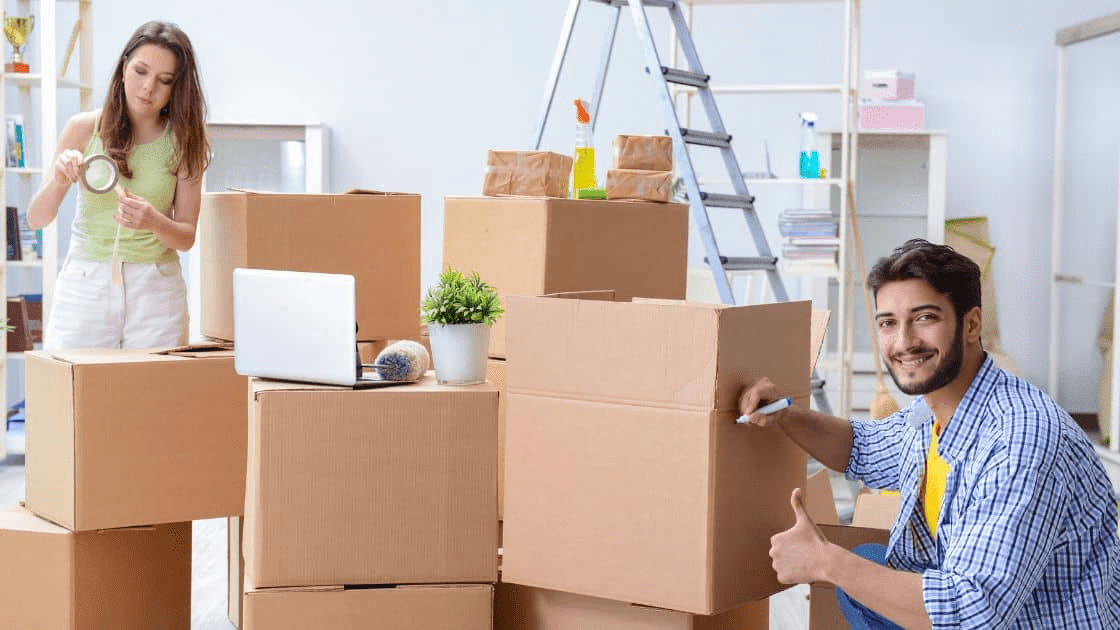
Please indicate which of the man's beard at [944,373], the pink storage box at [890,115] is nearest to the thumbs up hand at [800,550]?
the man's beard at [944,373]

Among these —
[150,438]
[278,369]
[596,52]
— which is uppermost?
[596,52]

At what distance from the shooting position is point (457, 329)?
2.00 metres

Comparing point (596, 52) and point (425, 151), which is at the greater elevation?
point (596, 52)

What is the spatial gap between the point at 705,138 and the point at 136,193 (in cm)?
160

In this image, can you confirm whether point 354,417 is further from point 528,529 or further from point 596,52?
point 596,52

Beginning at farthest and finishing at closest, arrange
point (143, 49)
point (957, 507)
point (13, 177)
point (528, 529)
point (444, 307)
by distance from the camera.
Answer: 1. point (13, 177)
2. point (143, 49)
3. point (444, 307)
4. point (528, 529)
5. point (957, 507)

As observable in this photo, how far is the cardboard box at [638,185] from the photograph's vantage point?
271 centimetres

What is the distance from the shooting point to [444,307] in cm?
201

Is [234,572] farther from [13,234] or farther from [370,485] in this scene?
[13,234]

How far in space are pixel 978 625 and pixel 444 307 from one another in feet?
3.19

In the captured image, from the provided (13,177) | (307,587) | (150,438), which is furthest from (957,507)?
(13,177)

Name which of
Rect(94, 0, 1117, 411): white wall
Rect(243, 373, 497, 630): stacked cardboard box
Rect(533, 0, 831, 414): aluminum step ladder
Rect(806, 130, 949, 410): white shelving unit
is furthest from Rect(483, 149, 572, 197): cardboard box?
Rect(94, 0, 1117, 411): white wall

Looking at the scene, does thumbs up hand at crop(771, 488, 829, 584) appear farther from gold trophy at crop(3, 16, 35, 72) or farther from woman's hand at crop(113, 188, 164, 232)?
gold trophy at crop(3, 16, 35, 72)

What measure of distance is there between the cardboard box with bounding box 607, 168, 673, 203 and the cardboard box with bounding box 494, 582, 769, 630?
1.02m
